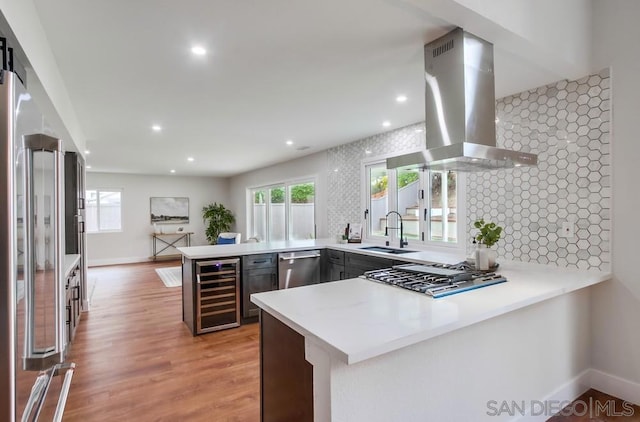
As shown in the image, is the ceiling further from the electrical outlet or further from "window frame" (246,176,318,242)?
"window frame" (246,176,318,242)

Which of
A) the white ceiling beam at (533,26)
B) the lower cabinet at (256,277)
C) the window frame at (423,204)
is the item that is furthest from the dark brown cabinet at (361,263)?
the white ceiling beam at (533,26)

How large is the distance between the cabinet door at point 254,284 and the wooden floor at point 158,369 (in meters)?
0.19

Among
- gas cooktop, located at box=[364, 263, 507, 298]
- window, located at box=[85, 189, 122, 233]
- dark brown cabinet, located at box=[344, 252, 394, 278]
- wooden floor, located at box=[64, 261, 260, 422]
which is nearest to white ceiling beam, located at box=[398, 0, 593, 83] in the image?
gas cooktop, located at box=[364, 263, 507, 298]

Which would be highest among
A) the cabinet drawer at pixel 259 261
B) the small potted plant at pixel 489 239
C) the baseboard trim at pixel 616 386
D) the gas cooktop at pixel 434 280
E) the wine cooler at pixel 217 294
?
the small potted plant at pixel 489 239

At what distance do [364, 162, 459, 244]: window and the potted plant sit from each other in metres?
6.04

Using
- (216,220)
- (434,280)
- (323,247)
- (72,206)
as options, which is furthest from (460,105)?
(216,220)

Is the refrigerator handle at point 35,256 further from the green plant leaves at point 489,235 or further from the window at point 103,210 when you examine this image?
the window at point 103,210

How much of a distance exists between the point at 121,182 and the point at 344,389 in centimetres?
930

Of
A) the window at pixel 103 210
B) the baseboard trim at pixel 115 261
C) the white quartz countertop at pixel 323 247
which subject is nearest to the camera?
the white quartz countertop at pixel 323 247

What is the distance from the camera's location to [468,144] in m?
1.69

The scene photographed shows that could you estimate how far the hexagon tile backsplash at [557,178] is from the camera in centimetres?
226

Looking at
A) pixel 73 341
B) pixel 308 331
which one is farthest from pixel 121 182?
pixel 308 331

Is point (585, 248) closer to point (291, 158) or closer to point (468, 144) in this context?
point (468, 144)

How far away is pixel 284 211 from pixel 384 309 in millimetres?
5483
